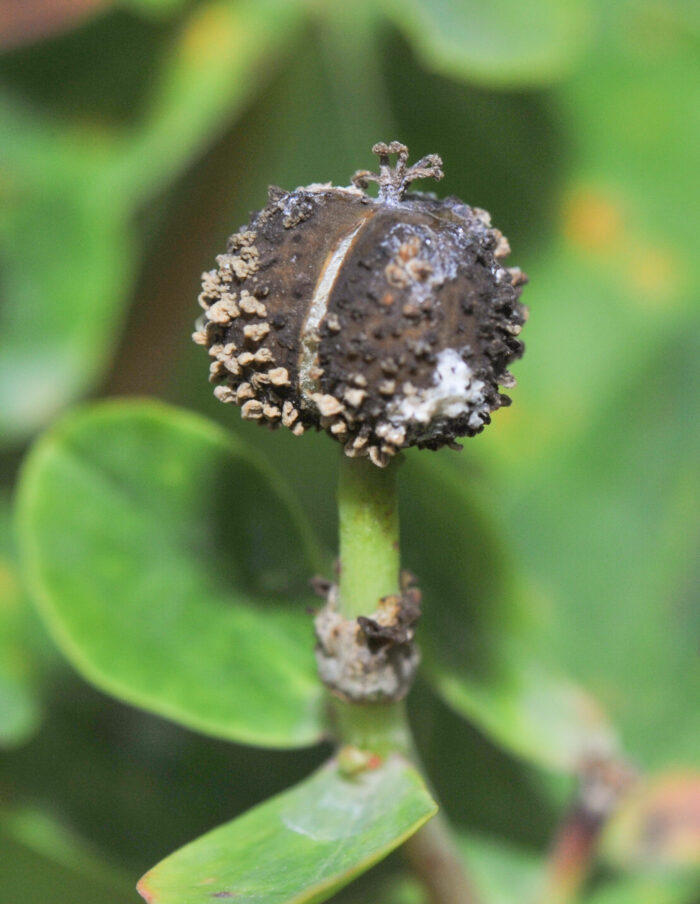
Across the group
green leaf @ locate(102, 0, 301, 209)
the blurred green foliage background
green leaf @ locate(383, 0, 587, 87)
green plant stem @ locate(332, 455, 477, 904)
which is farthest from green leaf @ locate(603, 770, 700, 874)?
green leaf @ locate(102, 0, 301, 209)

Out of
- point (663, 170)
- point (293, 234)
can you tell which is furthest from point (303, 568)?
point (663, 170)

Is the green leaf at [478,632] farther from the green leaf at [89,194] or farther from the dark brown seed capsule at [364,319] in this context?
the green leaf at [89,194]

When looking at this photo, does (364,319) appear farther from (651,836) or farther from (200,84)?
(200,84)

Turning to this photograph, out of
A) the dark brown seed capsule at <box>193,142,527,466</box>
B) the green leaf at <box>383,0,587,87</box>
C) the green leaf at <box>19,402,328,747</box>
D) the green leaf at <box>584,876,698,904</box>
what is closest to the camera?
the dark brown seed capsule at <box>193,142,527,466</box>

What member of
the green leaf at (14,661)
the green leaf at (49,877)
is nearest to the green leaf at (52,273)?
the green leaf at (14,661)

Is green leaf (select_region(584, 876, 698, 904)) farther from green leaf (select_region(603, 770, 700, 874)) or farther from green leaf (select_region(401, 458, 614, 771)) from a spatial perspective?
green leaf (select_region(401, 458, 614, 771))
